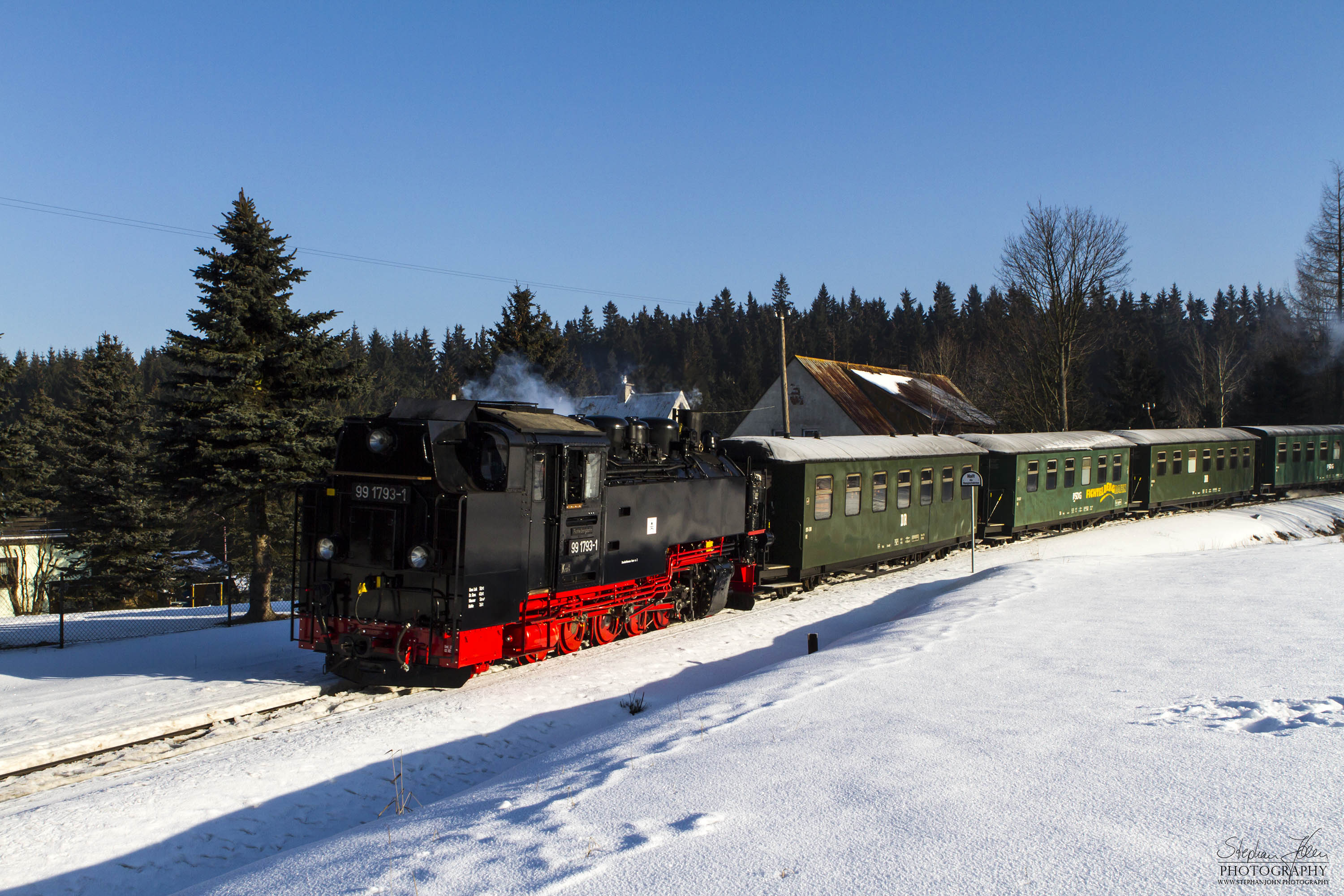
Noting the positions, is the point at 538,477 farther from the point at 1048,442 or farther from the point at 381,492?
the point at 1048,442

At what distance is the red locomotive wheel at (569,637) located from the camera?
10.7m

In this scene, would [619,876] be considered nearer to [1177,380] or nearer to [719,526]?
[719,526]

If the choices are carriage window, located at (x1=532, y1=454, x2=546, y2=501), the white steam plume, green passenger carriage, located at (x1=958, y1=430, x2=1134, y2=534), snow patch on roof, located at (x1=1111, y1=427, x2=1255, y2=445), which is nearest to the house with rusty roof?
snow patch on roof, located at (x1=1111, y1=427, x2=1255, y2=445)

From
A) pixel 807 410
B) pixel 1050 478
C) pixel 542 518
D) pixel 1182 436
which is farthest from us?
→ pixel 807 410

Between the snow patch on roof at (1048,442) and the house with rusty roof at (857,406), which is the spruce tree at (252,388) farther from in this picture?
the house with rusty roof at (857,406)

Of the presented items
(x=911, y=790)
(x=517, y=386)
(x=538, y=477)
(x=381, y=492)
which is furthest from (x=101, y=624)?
(x=517, y=386)

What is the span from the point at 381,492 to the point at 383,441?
59 cm

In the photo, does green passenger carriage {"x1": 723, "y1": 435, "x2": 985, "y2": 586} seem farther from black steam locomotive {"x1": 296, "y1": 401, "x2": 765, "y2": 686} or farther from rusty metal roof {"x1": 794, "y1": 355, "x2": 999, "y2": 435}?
rusty metal roof {"x1": 794, "y1": 355, "x2": 999, "y2": 435}

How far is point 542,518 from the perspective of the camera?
9781 mm

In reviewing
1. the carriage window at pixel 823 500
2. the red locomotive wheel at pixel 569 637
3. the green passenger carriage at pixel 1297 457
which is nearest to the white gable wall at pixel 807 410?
the green passenger carriage at pixel 1297 457

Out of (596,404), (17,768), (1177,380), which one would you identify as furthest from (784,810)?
(1177,380)

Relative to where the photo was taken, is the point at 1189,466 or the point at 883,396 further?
the point at 883,396

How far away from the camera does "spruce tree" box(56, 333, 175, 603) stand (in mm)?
25125

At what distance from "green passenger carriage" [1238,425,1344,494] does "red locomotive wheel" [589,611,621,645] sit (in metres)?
33.2
